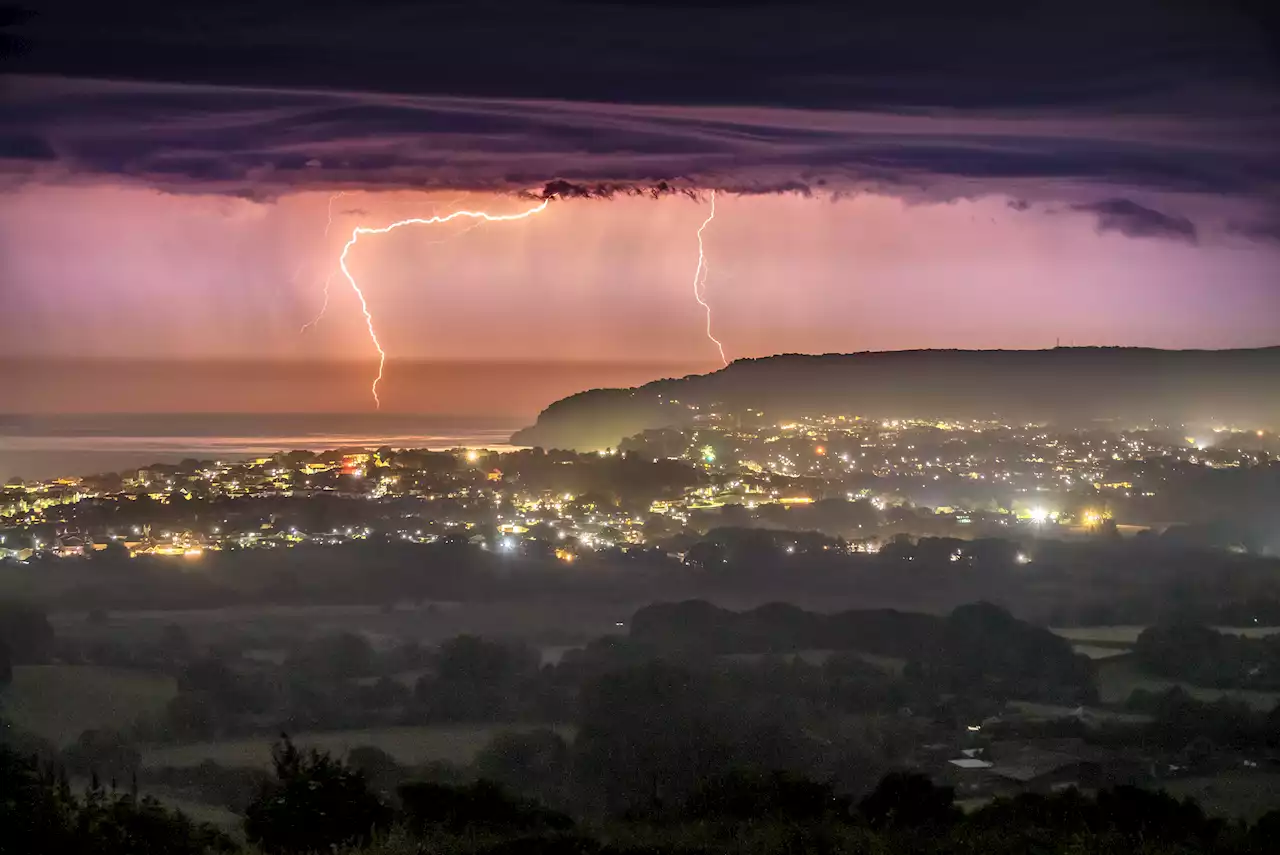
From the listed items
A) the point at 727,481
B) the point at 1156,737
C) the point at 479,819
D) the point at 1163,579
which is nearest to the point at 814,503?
the point at 727,481

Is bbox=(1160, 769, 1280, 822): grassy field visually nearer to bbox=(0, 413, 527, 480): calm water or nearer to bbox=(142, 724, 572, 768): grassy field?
bbox=(142, 724, 572, 768): grassy field

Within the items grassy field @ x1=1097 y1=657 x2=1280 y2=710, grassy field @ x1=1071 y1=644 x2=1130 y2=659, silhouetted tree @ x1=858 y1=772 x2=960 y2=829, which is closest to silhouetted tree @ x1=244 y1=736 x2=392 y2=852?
silhouetted tree @ x1=858 y1=772 x2=960 y2=829

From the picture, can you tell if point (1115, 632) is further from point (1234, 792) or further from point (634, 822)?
point (634, 822)

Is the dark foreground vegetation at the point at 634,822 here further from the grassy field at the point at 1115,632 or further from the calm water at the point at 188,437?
the calm water at the point at 188,437

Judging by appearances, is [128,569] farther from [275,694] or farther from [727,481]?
[727,481]

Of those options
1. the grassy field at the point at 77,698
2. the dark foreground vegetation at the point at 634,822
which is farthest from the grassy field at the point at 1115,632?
the grassy field at the point at 77,698
